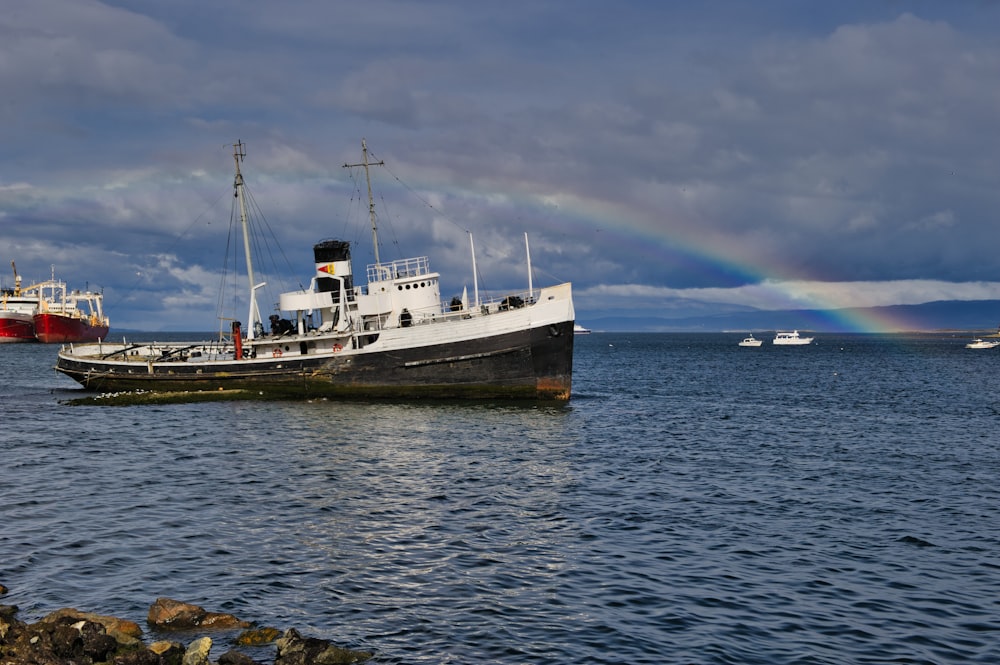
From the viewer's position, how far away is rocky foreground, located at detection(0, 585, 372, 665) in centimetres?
1338

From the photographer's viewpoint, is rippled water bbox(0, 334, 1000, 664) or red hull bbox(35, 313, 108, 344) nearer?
rippled water bbox(0, 334, 1000, 664)

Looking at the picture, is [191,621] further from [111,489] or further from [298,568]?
[111,489]

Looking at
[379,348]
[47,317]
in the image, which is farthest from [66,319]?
[379,348]

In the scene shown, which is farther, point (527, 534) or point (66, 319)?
point (66, 319)

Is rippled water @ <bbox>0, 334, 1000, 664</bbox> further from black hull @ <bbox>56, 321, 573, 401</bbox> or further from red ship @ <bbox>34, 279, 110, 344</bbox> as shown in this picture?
red ship @ <bbox>34, 279, 110, 344</bbox>

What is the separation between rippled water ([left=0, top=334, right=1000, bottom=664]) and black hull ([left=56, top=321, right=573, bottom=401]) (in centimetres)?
591

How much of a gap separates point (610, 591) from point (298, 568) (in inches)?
272

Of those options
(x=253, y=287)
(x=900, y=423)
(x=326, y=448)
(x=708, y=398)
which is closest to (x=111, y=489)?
(x=326, y=448)

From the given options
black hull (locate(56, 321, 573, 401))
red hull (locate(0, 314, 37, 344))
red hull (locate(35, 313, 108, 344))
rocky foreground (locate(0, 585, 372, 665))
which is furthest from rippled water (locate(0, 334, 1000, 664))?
red hull (locate(0, 314, 37, 344))

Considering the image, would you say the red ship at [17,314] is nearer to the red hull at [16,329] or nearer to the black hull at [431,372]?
the red hull at [16,329]

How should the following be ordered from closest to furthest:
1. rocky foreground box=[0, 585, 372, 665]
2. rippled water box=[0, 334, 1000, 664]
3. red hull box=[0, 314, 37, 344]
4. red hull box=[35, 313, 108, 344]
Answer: rocky foreground box=[0, 585, 372, 665] → rippled water box=[0, 334, 1000, 664] → red hull box=[35, 313, 108, 344] → red hull box=[0, 314, 37, 344]

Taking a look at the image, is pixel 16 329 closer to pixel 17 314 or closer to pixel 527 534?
pixel 17 314

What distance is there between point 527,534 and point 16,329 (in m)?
183

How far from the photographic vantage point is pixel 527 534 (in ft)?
72.7
